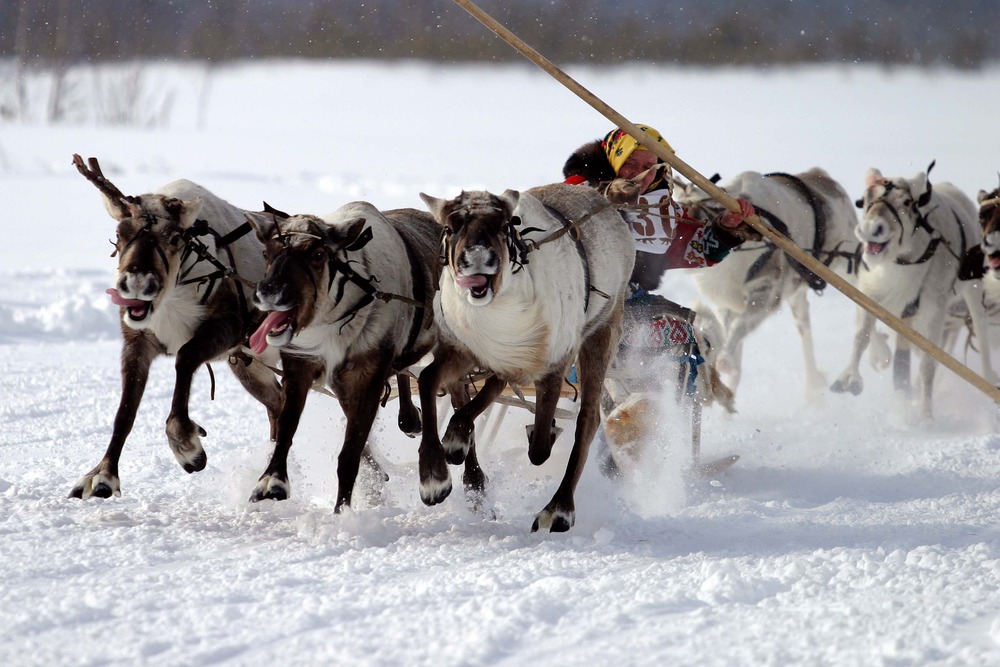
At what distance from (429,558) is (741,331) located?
15.4 feet

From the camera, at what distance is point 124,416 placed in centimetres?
492

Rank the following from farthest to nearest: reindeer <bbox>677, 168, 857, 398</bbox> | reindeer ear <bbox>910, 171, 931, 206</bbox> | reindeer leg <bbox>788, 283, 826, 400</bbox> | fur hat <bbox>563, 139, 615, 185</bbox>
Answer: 1. reindeer leg <bbox>788, 283, 826, 400</bbox>
2. reindeer <bbox>677, 168, 857, 398</bbox>
3. reindeer ear <bbox>910, 171, 931, 206</bbox>
4. fur hat <bbox>563, 139, 615, 185</bbox>

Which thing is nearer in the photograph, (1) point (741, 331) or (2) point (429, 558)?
(2) point (429, 558)

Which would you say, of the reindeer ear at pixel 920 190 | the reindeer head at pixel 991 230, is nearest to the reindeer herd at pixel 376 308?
the reindeer head at pixel 991 230

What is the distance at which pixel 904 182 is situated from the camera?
8.10 m

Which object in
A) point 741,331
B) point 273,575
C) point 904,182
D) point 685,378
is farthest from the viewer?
point 741,331

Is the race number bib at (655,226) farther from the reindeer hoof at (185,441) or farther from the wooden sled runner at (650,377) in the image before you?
the reindeer hoof at (185,441)

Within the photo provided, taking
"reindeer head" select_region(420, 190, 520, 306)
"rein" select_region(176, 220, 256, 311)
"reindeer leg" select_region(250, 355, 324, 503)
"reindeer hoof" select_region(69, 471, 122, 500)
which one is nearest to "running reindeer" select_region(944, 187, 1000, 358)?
"reindeer head" select_region(420, 190, 520, 306)

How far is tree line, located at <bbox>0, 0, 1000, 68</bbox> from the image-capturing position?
30.8 m

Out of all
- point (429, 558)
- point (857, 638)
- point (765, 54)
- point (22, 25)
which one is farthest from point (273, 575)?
point (22, 25)

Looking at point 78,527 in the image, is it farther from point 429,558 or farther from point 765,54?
point 765,54

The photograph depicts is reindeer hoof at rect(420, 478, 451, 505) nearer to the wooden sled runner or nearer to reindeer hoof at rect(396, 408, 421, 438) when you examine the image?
reindeer hoof at rect(396, 408, 421, 438)

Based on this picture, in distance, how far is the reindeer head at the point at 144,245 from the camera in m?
4.69

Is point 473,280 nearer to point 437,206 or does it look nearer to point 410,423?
point 437,206
